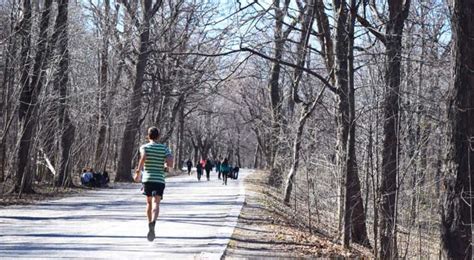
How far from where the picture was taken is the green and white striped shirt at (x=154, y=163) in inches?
419

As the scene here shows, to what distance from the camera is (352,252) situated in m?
13.7

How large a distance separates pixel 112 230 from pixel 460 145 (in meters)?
6.90

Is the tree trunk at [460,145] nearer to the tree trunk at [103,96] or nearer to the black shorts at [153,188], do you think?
the black shorts at [153,188]

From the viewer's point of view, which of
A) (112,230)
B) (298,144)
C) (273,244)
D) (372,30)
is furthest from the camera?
(298,144)

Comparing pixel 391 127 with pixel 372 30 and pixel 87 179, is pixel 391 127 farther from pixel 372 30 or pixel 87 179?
pixel 87 179

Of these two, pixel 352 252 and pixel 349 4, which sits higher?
pixel 349 4

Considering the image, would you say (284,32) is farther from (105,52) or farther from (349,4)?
(105,52)

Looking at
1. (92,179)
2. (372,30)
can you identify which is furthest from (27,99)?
(372,30)

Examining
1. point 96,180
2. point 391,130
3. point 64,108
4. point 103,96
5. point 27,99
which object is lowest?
point 96,180

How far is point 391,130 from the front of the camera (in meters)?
12.8

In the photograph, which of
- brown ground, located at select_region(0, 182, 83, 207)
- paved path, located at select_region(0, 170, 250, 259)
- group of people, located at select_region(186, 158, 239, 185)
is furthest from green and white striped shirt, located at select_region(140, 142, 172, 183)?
group of people, located at select_region(186, 158, 239, 185)

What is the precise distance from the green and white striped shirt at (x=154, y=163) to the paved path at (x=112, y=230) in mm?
1112

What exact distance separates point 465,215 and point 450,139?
1.04 meters

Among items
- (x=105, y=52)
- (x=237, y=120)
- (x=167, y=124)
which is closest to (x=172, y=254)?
(x=105, y=52)
